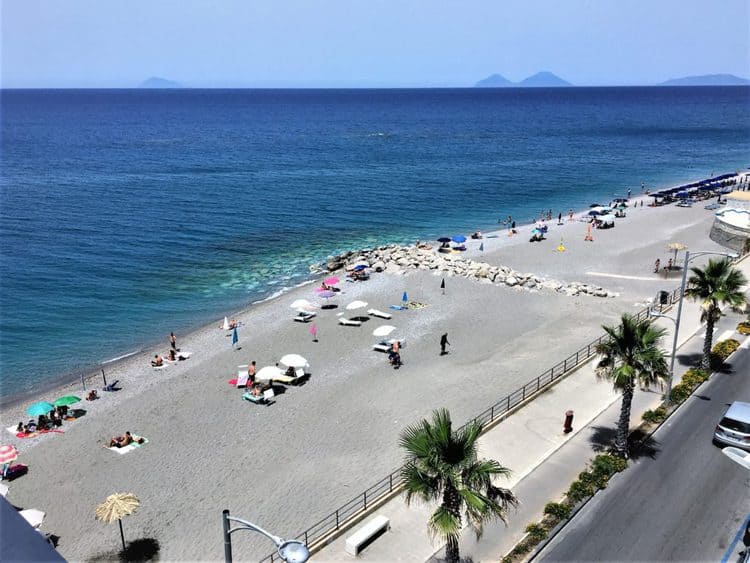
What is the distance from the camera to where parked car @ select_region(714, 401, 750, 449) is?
2053cm

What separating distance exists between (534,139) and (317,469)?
134 metres

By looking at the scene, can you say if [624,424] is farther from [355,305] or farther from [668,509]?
[355,305]

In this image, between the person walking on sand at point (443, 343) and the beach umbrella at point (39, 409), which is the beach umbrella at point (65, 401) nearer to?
the beach umbrella at point (39, 409)

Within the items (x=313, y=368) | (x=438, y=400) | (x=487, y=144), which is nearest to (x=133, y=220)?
(x=313, y=368)

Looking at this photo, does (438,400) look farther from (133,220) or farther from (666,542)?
(133,220)

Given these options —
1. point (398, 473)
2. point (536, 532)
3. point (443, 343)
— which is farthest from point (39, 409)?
point (536, 532)

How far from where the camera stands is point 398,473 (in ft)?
70.1

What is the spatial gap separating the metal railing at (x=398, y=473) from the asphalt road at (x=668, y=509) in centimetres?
451

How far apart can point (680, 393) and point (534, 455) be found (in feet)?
25.9

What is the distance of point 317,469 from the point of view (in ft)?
73.4

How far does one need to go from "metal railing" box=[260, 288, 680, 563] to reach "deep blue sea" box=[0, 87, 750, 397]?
20936 millimetres

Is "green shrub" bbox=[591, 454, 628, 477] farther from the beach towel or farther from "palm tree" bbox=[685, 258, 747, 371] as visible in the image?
the beach towel

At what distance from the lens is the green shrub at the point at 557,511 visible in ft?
57.1

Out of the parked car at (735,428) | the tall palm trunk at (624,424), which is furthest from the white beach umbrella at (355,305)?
the parked car at (735,428)
